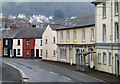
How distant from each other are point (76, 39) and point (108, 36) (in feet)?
44.4

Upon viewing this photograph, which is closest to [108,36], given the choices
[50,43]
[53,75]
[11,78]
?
[53,75]

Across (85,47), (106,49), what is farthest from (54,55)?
(106,49)

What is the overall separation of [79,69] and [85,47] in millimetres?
6195

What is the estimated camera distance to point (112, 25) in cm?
3191

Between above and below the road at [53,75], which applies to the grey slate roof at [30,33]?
above

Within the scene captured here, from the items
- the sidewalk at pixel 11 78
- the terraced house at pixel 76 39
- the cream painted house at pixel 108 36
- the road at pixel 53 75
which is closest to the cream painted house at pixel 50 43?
the terraced house at pixel 76 39

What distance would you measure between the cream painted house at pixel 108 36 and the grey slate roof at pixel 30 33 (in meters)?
35.1

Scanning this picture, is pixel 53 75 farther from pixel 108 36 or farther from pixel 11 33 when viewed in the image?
pixel 11 33

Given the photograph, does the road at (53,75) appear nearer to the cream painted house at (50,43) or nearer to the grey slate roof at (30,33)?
the cream painted house at (50,43)

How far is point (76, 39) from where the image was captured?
46.2 meters

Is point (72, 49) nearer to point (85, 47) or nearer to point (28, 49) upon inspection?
point (85, 47)

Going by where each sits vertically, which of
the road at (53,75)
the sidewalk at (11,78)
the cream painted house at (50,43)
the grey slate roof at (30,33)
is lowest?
the road at (53,75)

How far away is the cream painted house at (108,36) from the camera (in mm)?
30922

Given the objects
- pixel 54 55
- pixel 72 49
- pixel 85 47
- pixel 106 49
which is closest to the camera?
pixel 106 49
